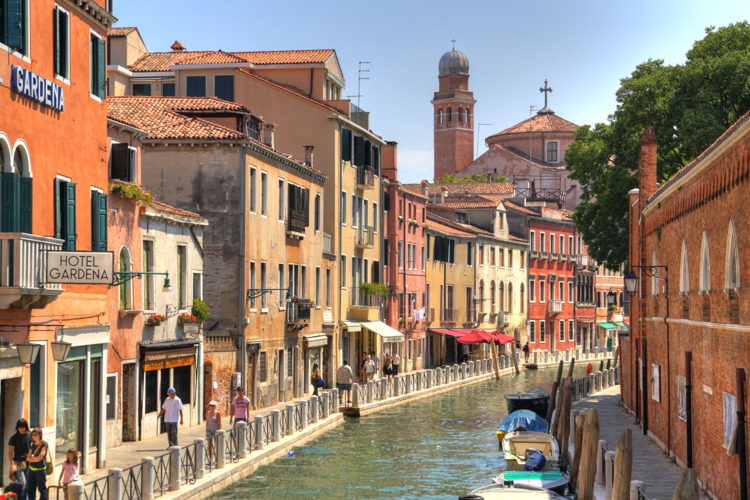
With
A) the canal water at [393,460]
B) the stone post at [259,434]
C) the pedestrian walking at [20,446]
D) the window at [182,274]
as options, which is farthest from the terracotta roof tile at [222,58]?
the pedestrian walking at [20,446]

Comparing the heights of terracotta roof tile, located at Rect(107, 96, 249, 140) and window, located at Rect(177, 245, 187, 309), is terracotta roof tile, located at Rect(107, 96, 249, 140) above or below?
above

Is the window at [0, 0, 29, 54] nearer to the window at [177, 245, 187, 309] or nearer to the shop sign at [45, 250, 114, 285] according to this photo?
the shop sign at [45, 250, 114, 285]

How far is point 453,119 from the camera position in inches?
5320

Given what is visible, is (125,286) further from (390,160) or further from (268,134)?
(390,160)

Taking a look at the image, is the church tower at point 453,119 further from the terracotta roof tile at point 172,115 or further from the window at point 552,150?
the terracotta roof tile at point 172,115

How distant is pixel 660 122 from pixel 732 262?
79.0ft

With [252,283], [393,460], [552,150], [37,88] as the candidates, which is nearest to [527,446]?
[393,460]

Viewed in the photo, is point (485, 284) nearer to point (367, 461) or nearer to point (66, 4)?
point (367, 461)

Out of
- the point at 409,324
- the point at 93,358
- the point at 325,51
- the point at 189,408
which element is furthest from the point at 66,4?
the point at 409,324

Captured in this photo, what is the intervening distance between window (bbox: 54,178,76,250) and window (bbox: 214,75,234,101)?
2594 cm

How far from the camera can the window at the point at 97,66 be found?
24.3 meters

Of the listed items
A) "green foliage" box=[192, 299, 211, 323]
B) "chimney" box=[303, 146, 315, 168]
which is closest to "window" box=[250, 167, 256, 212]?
"green foliage" box=[192, 299, 211, 323]

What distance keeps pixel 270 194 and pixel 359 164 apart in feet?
44.9

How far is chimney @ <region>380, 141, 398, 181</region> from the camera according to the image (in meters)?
61.9
